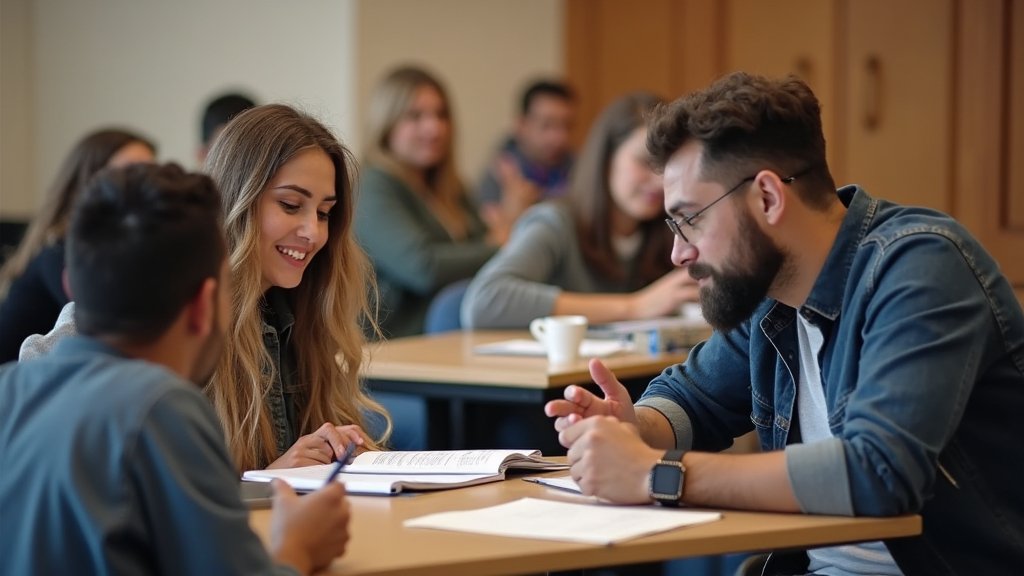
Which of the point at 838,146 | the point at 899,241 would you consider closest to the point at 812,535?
the point at 899,241

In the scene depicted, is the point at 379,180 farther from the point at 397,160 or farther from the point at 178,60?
the point at 178,60

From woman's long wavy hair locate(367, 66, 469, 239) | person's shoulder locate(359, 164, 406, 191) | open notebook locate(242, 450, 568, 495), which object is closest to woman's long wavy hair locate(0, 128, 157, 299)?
person's shoulder locate(359, 164, 406, 191)

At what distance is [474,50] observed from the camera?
18.6 ft

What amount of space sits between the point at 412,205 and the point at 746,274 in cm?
274

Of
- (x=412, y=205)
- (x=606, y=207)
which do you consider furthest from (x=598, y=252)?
(x=412, y=205)

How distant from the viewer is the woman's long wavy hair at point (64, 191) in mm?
3219

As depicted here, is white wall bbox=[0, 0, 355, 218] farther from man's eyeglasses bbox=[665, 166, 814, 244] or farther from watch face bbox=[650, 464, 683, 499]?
watch face bbox=[650, 464, 683, 499]

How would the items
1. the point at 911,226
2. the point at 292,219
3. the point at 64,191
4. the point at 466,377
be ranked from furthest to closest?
the point at 64,191, the point at 466,377, the point at 292,219, the point at 911,226

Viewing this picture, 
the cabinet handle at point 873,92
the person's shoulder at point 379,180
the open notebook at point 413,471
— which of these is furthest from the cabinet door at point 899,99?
the open notebook at point 413,471

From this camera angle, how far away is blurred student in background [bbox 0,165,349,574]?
1143 millimetres

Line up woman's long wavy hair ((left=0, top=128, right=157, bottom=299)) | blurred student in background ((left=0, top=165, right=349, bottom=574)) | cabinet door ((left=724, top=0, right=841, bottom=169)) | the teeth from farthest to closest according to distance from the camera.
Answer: cabinet door ((left=724, top=0, right=841, bottom=169)), woman's long wavy hair ((left=0, top=128, right=157, bottom=299)), the teeth, blurred student in background ((left=0, top=165, right=349, bottom=574))

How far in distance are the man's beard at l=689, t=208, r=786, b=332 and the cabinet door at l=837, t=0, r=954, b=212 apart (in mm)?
3020

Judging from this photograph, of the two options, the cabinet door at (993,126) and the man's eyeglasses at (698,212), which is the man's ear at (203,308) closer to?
the man's eyeglasses at (698,212)

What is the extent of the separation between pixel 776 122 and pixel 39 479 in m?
0.99
